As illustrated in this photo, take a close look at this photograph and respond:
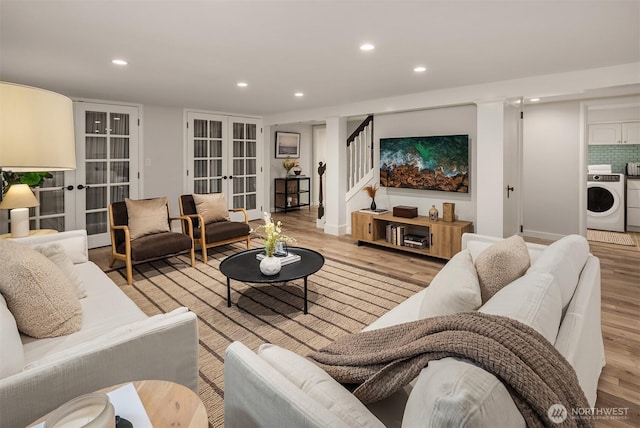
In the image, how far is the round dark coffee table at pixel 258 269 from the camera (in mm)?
2826

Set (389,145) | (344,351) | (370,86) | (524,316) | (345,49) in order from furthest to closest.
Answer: (389,145) → (370,86) → (345,49) → (344,351) → (524,316)

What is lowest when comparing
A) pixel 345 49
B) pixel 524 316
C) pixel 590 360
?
pixel 590 360

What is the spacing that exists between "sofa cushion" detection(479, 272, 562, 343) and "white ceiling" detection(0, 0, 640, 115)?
1.71m

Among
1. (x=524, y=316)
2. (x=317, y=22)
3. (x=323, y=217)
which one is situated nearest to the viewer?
(x=524, y=316)

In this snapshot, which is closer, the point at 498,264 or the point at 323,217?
the point at 498,264

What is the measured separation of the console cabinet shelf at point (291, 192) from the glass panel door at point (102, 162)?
11.3ft

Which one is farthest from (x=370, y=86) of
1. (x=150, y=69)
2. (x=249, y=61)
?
(x=150, y=69)

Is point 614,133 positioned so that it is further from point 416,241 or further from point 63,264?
point 63,264

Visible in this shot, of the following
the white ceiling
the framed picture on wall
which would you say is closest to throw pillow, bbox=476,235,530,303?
the white ceiling

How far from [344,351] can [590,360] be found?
1.11m

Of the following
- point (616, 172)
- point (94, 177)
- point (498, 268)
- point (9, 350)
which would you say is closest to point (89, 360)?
point (9, 350)

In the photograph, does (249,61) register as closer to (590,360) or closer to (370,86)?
(370,86)

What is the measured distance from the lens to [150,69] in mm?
3494

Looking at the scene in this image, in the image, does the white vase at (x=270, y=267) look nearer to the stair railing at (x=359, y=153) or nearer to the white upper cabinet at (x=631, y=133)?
the stair railing at (x=359, y=153)
